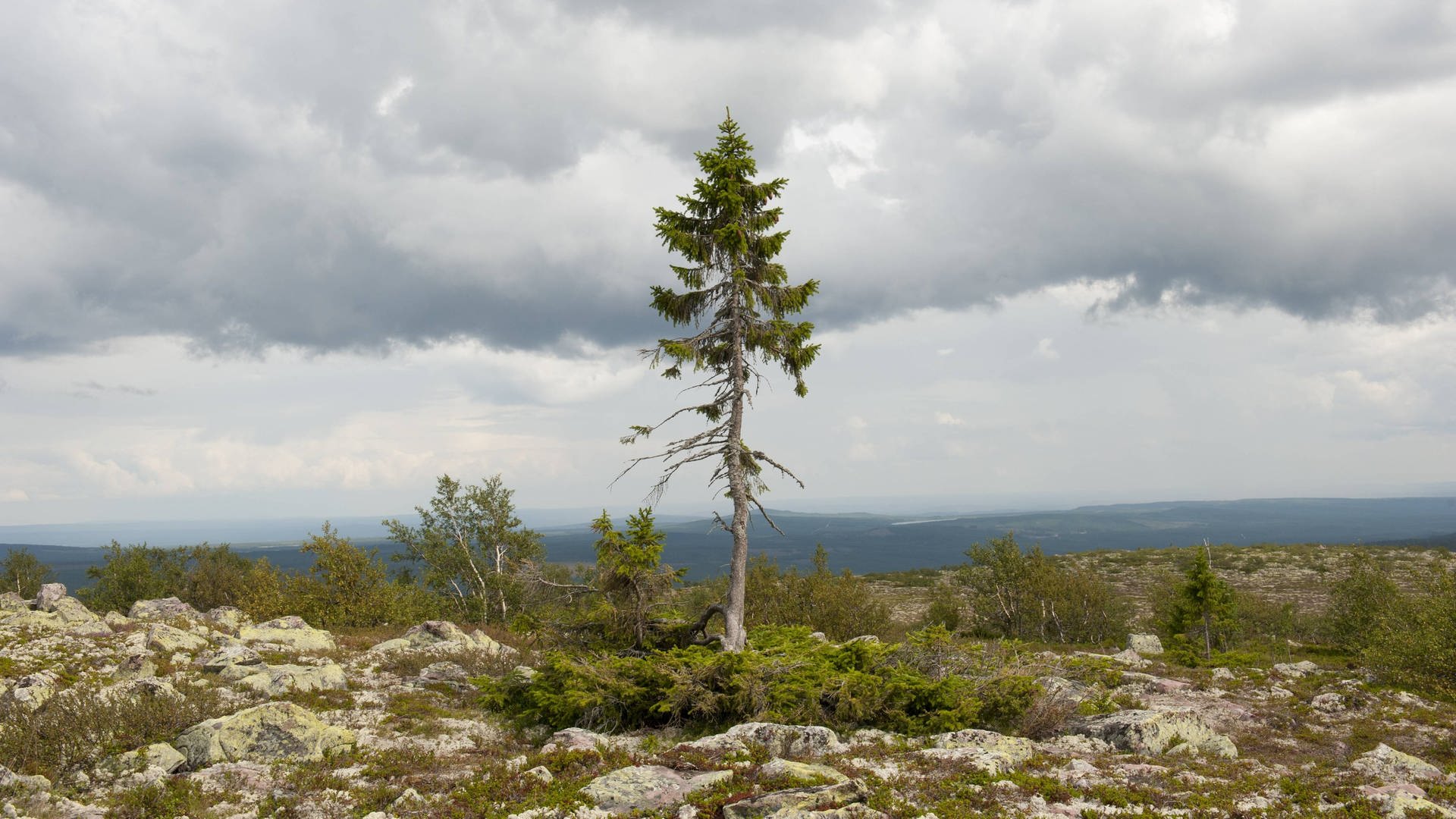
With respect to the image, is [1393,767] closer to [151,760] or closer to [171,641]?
[151,760]

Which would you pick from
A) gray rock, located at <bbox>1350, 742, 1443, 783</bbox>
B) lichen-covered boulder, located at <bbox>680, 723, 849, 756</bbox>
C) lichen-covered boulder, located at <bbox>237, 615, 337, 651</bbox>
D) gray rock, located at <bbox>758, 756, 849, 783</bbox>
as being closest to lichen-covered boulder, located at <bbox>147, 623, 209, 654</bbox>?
lichen-covered boulder, located at <bbox>237, 615, 337, 651</bbox>

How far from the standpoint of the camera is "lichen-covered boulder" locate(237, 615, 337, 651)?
27.3 m

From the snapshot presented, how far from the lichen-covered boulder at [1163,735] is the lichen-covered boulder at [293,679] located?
71.0 ft

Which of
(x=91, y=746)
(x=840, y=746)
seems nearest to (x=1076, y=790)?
(x=840, y=746)

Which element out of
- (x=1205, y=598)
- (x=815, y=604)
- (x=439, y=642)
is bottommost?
(x=815, y=604)

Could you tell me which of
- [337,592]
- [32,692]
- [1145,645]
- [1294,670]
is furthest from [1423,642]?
[337,592]

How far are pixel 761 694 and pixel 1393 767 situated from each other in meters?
12.6

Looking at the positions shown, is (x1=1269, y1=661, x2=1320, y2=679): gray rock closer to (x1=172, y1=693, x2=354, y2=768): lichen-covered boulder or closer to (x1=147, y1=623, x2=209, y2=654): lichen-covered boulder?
(x1=172, y1=693, x2=354, y2=768): lichen-covered boulder

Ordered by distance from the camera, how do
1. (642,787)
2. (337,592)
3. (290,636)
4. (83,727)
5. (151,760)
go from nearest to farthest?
(642,787)
(151,760)
(83,727)
(290,636)
(337,592)

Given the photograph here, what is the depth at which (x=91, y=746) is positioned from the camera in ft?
44.3

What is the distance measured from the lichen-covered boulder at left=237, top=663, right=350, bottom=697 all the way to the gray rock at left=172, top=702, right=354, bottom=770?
4.36 metres

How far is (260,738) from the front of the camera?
14156mm

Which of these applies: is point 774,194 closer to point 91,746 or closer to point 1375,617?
point 91,746

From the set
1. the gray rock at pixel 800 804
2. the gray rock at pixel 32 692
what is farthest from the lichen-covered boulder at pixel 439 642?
the gray rock at pixel 800 804
